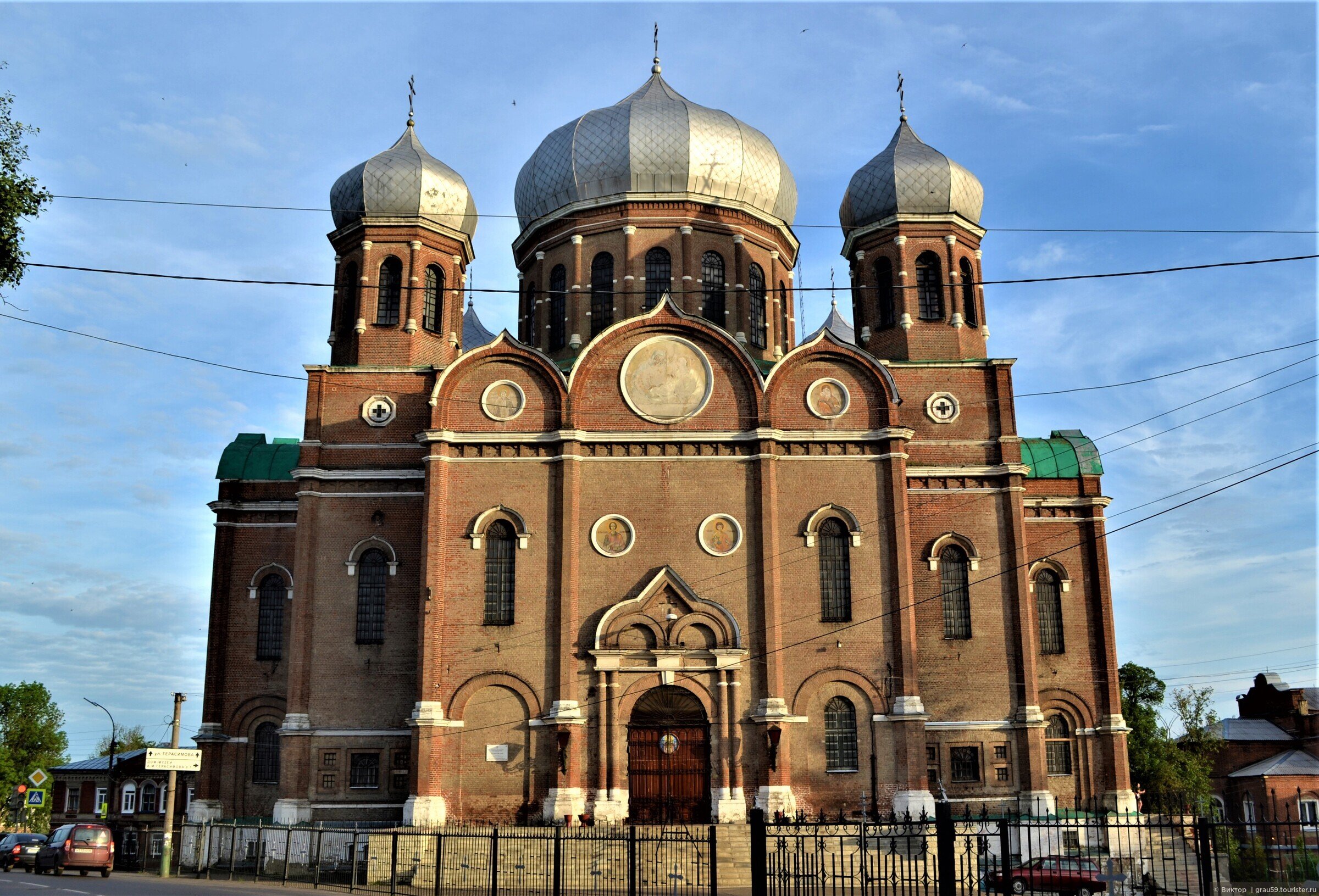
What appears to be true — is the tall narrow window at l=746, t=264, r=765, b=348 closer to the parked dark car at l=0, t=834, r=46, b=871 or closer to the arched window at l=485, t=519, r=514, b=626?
the arched window at l=485, t=519, r=514, b=626

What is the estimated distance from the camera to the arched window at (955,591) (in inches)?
1289

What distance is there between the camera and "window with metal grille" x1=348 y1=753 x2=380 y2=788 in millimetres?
31625

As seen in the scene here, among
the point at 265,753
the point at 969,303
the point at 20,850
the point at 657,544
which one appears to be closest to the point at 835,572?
the point at 657,544

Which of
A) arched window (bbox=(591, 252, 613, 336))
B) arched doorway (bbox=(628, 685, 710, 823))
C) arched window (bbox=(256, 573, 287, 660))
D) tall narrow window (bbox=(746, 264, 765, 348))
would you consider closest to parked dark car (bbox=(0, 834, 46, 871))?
arched window (bbox=(256, 573, 287, 660))

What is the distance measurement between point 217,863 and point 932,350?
912 inches

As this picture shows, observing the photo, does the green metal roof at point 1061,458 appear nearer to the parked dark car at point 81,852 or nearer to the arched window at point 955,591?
the arched window at point 955,591

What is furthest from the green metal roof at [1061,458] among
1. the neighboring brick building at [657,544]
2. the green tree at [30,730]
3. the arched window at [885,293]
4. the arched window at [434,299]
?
the green tree at [30,730]

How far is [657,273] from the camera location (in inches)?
1442

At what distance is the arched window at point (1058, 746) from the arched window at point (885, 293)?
38.7 ft

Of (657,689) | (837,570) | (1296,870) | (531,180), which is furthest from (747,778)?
(531,180)

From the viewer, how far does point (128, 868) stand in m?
33.0

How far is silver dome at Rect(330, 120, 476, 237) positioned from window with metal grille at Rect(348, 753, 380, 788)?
14968 mm

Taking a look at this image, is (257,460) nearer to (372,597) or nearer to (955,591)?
(372,597)

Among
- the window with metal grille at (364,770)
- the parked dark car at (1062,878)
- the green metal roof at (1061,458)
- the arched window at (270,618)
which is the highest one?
the green metal roof at (1061,458)
